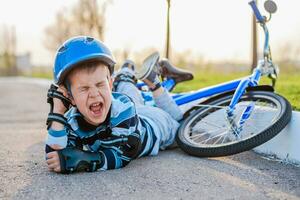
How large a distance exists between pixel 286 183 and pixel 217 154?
0.67 meters

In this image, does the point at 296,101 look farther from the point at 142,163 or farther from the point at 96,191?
the point at 96,191

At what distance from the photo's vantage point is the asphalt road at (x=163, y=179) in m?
2.57

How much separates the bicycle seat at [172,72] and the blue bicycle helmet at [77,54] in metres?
1.91

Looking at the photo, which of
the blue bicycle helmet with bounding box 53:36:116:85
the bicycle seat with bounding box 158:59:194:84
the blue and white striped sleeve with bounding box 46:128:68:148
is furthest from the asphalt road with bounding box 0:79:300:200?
the bicycle seat with bounding box 158:59:194:84

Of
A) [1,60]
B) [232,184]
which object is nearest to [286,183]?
[232,184]

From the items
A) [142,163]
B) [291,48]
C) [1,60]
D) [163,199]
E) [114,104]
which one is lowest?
[1,60]

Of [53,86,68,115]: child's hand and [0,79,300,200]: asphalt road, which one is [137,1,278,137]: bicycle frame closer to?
[0,79,300,200]: asphalt road

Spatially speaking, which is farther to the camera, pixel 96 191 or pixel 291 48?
pixel 291 48

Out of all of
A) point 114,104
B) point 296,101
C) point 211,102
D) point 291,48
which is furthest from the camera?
point 291,48

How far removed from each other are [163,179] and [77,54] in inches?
35.9

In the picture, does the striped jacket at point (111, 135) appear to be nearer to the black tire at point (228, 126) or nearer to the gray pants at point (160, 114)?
the gray pants at point (160, 114)

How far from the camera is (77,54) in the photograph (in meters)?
2.98

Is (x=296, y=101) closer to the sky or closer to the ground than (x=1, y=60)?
closer to the sky

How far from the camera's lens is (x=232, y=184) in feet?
9.07
